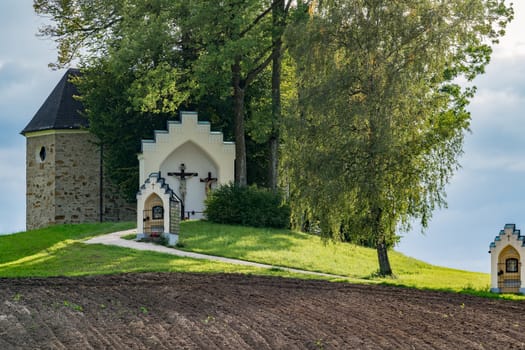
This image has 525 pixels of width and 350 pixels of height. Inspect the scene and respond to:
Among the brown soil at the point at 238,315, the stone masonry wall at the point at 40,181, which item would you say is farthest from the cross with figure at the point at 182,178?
the brown soil at the point at 238,315

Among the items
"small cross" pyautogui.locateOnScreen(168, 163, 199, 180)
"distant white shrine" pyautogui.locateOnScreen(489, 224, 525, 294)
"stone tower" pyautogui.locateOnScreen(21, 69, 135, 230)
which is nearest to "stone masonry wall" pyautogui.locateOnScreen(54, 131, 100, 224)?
"stone tower" pyautogui.locateOnScreen(21, 69, 135, 230)

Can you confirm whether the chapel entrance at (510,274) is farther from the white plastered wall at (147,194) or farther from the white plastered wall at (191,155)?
the white plastered wall at (191,155)

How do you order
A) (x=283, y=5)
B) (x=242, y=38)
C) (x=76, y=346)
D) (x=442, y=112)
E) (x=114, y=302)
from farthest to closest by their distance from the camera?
(x=283, y=5) → (x=242, y=38) → (x=442, y=112) → (x=114, y=302) → (x=76, y=346)

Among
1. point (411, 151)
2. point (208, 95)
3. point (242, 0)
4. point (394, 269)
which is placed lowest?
point (394, 269)

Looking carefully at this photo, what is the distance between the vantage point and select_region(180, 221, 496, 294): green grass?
25766mm

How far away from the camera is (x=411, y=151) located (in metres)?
24.3

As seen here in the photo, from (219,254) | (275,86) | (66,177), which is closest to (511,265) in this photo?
(219,254)

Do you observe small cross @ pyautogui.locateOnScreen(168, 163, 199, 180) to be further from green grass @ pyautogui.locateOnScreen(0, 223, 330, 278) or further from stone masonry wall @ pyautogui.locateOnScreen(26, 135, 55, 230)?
stone masonry wall @ pyautogui.locateOnScreen(26, 135, 55, 230)

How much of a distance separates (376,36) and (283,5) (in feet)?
35.8

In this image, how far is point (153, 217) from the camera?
2733 cm

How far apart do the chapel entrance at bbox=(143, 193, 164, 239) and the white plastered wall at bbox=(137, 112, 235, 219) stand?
5545 mm

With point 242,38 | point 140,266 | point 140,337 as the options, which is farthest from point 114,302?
point 242,38

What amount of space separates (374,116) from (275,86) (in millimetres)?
11188

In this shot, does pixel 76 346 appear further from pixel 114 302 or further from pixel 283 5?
pixel 283 5
